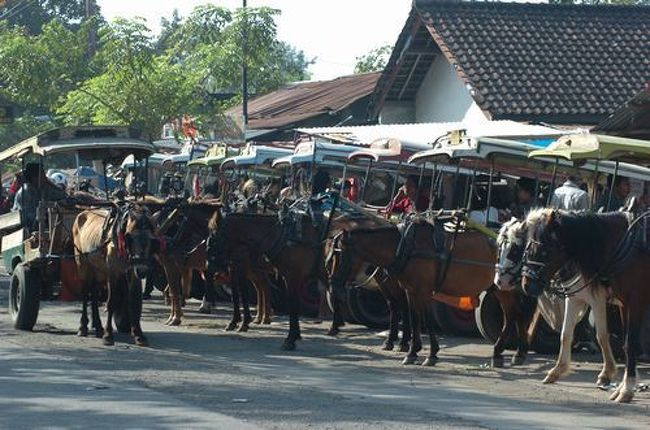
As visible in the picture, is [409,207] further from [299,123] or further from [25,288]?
[299,123]

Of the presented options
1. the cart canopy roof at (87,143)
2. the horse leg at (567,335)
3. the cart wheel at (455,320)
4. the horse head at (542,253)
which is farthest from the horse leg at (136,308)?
the horse head at (542,253)

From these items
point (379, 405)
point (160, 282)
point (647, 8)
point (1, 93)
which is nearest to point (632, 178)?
point (379, 405)

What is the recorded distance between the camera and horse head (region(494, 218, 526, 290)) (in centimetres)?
1394

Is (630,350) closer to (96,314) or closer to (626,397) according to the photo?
(626,397)

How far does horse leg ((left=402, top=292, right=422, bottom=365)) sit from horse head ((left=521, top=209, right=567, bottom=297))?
8.73 ft

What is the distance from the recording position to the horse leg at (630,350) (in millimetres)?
13180

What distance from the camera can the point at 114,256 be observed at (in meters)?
17.7

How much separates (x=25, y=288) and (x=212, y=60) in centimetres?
2211

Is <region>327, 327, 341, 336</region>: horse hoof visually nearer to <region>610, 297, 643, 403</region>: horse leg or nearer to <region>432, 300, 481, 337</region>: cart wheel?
<region>432, 300, 481, 337</region>: cart wheel

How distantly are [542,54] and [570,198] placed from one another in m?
16.5

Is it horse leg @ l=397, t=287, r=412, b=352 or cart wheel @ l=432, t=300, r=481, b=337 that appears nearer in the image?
horse leg @ l=397, t=287, r=412, b=352

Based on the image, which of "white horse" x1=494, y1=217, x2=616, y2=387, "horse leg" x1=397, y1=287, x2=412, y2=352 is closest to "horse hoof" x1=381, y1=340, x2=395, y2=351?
"horse leg" x1=397, y1=287, x2=412, y2=352

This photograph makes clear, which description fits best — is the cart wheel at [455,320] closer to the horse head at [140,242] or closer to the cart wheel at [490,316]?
the cart wheel at [490,316]

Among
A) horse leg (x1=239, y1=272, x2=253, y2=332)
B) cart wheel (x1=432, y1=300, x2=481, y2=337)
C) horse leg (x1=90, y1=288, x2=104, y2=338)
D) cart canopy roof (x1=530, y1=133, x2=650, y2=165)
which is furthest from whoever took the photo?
horse leg (x1=239, y1=272, x2=253, y2=332)
